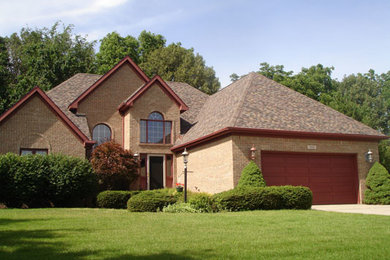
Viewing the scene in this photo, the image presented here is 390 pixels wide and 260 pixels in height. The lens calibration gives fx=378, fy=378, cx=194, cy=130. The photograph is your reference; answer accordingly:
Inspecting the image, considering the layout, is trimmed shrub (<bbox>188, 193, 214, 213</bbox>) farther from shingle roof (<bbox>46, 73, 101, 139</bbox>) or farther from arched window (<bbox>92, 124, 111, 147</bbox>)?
arched window (<bbox>92, 124, 111, 147</bbox>)

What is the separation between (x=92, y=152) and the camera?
21750mm

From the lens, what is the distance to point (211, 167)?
19.6 m

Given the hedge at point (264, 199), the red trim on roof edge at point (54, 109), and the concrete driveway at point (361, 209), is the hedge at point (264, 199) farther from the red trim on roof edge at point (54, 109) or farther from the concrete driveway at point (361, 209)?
the red trim on roof edge at point (54, 109)

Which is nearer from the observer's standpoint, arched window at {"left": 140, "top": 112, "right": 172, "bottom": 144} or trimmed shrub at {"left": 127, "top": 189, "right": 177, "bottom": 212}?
trimmed shrub at {"left": 127, "top": 189, "right": 177, "bottom": 212}

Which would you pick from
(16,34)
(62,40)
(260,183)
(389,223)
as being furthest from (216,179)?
(16,34)

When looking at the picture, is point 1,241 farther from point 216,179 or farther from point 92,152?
point 92,152

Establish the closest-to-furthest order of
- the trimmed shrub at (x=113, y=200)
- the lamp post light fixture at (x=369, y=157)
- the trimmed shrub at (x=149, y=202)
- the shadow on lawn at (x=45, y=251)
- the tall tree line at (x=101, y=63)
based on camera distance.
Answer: the shadow on lawn at (x=45, y=251), the trimmed shrub at (x=149, y=202), the trimmed shrub at (x=113, y=200), the lamp post light fixture at (x=369, y=157), the tall tree line at (x=101, y=63)

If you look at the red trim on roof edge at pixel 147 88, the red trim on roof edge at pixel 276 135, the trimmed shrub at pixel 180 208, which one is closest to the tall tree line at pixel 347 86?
the red trim on roof edge at pixel 276 135

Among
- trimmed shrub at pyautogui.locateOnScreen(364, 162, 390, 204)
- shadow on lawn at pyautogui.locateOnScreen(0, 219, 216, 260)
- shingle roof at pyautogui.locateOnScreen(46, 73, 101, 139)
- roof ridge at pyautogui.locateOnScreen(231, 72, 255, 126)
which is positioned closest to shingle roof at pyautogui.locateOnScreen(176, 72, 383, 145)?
roof ridge at pyautogui.locateOnScreen(231, 72, 255, 126)

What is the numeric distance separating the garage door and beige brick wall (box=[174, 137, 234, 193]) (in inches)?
72.1

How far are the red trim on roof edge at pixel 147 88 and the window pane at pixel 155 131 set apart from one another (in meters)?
1.69

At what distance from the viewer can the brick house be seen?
1847 centimetres

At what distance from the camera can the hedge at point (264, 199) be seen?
14.0m

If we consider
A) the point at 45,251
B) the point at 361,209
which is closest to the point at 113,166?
the point at 361,209
